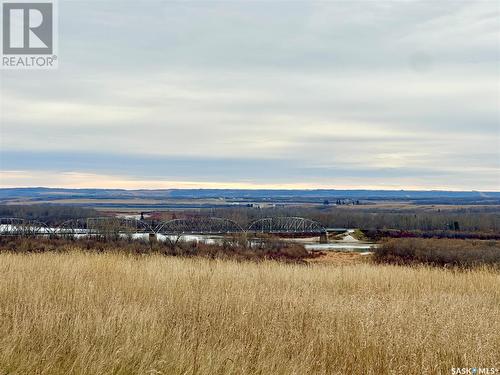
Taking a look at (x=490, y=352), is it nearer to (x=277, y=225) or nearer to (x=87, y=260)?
(x=87, y=260)

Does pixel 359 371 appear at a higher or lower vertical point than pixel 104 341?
lower

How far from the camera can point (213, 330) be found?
269 inches

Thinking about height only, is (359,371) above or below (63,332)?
below

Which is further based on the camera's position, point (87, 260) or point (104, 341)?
point (87, 260)

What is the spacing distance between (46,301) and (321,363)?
383cm

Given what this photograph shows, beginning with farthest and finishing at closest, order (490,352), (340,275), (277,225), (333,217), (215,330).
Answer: (333,217) → (277,225) → (340,275) → (215,330) → (490,352)

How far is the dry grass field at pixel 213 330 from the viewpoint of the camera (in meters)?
5.42

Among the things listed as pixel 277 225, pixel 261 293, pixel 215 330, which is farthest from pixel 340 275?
pixel 277 225

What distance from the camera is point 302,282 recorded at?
41.7ft

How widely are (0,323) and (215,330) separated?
8.02 ft

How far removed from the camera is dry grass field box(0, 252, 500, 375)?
542 centimetres

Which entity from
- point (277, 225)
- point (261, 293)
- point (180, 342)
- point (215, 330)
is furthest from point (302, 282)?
point (277, 225)

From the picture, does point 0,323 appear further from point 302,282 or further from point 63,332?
point 302,282

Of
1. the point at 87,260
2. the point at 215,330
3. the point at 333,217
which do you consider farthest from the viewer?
the point at 333,217
